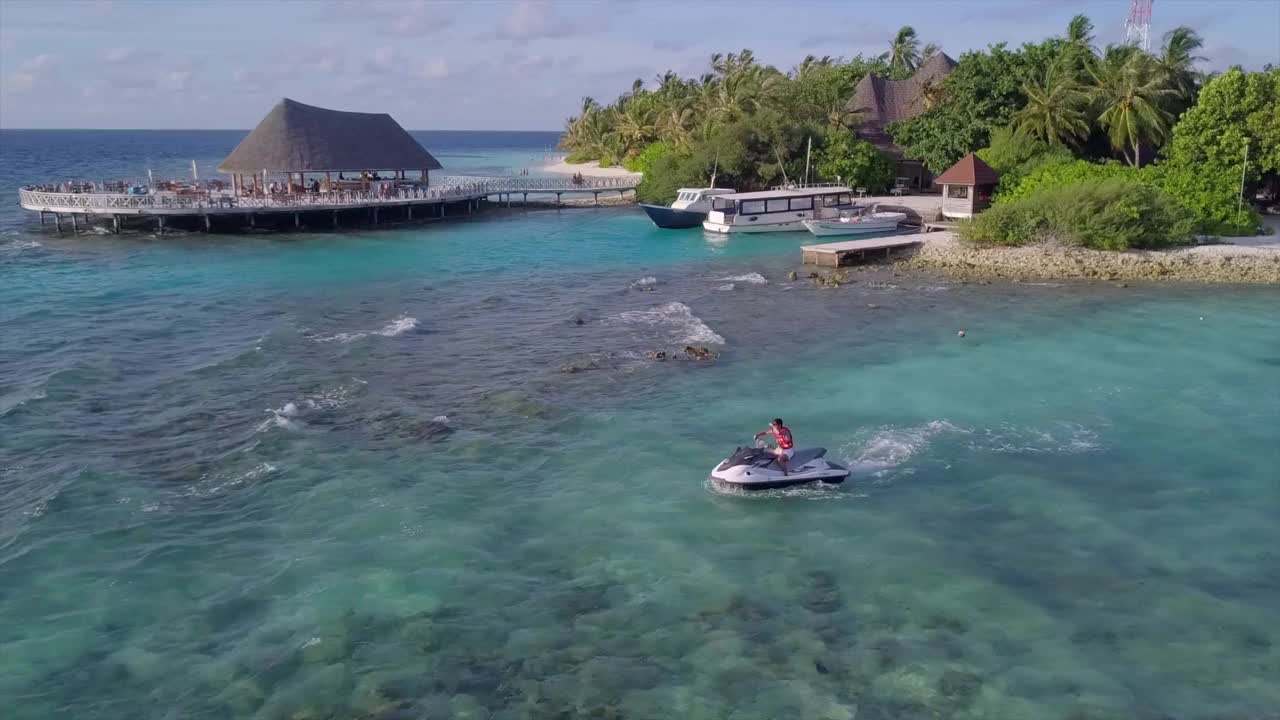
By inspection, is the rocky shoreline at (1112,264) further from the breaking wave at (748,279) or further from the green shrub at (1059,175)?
the breaking wave at (748,279)

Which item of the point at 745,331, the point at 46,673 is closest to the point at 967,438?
the point at 745,331

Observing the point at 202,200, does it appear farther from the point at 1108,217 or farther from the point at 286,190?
the point at 1108,217

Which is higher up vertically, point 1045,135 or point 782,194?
point 1045,135

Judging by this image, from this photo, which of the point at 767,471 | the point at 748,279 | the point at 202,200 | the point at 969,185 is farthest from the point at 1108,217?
the point at 202,200

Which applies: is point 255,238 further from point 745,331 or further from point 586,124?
point 586,124

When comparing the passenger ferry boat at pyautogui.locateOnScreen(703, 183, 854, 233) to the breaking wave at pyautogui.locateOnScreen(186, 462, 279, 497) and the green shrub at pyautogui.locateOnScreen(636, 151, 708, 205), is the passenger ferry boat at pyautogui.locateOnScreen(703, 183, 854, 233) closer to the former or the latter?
the green shrub at pyautogui.locateOnScreen(636, 151, 708, 205)
